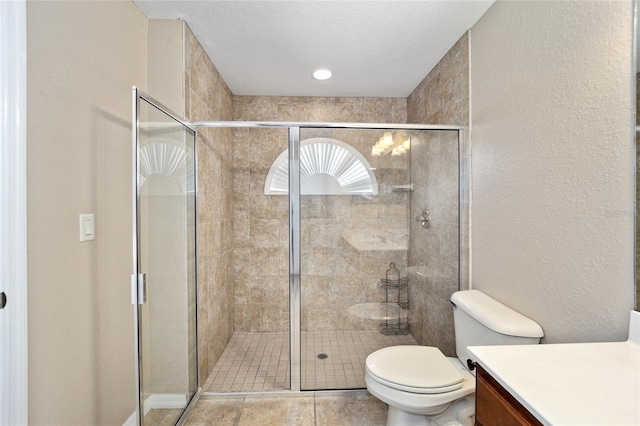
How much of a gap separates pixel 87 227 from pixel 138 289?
37cm

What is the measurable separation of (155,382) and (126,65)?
66.2 inches

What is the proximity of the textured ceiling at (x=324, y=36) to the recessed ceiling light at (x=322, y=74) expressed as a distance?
0.15 ft

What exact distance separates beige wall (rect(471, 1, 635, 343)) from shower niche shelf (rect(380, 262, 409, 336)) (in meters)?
0.53

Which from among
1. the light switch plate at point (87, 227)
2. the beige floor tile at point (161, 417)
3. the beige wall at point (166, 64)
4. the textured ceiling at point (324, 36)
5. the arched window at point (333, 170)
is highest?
the textured ceiling at point (324, 36)

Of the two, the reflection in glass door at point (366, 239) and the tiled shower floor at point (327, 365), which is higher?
the reflection in glass door at point (366, 239)

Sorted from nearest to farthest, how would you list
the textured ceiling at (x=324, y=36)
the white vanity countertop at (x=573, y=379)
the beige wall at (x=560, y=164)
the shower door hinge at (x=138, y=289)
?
the white vanity countertop at (x=573, y=379) → the beige wall at (x=560, y=164) → the shower door hinge at (x=138, y=289) → the textured ceiling at (x=324, y=36)

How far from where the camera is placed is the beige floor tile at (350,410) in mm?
1753

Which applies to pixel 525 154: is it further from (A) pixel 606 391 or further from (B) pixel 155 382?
(B) pixel 155 382

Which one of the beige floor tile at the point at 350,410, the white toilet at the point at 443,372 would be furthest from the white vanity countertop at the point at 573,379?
the beige floor tile at the point at 350,410

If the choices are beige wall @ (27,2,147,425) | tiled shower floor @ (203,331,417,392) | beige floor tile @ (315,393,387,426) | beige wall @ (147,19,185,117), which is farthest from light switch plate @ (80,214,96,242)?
beige floor tile @ (315,393,387,426)

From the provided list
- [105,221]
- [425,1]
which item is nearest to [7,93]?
[105,221]

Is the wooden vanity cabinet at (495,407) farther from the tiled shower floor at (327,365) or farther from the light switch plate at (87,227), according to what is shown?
the light switch plate at (87,227)

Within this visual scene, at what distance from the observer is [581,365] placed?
822 mm

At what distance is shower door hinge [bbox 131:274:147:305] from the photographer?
1243 mm
